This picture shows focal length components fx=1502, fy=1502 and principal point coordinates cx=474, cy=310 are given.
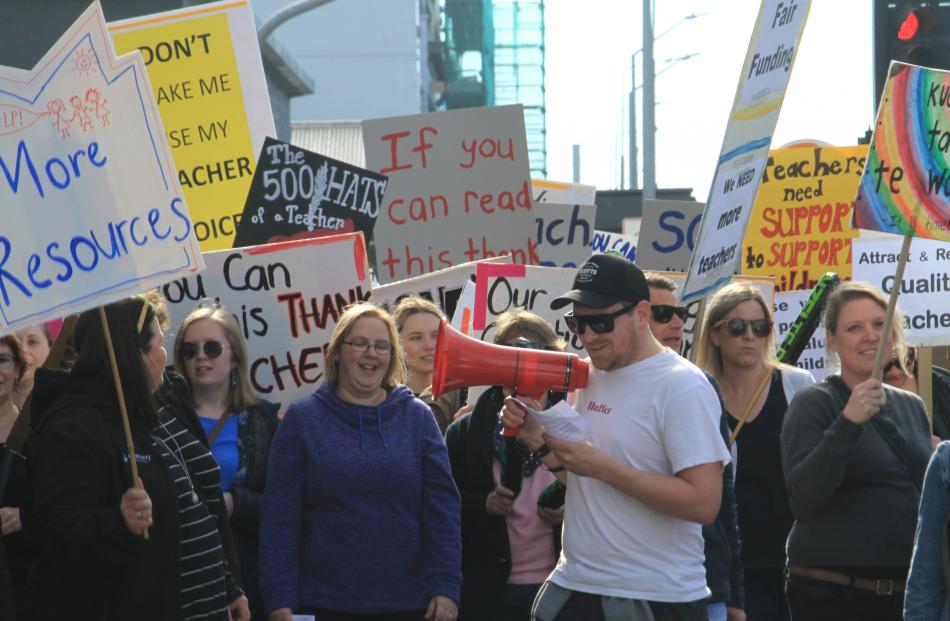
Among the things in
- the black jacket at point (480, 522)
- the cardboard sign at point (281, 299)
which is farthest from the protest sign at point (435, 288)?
the black jacket at point (480, 522)

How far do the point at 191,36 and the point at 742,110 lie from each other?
3.66 m

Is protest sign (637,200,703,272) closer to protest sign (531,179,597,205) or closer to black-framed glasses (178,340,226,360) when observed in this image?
protest sign (531,179,597,205)

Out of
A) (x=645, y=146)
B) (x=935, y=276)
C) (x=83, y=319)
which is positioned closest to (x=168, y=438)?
(x=83, y=319)

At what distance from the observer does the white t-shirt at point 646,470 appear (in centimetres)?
384

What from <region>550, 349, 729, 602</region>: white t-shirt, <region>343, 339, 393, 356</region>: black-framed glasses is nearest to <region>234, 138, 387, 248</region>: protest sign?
<region>343, 339, 393, 356</region>: black-framed glasses

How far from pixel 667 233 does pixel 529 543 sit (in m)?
4.50

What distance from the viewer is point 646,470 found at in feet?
12.8

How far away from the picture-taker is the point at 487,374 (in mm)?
4086

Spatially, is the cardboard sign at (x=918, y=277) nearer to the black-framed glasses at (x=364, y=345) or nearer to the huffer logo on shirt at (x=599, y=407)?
the black-framed glasses at (x=364, y=345)

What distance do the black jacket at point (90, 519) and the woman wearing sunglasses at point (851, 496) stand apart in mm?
1995

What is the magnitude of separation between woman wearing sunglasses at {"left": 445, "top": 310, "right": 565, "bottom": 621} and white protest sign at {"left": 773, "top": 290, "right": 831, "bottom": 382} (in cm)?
369

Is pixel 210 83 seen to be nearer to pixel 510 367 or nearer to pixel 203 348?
pixel 203 348

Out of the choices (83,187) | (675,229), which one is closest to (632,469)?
(83,187)

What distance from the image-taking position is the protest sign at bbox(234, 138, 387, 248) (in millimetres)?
7254
